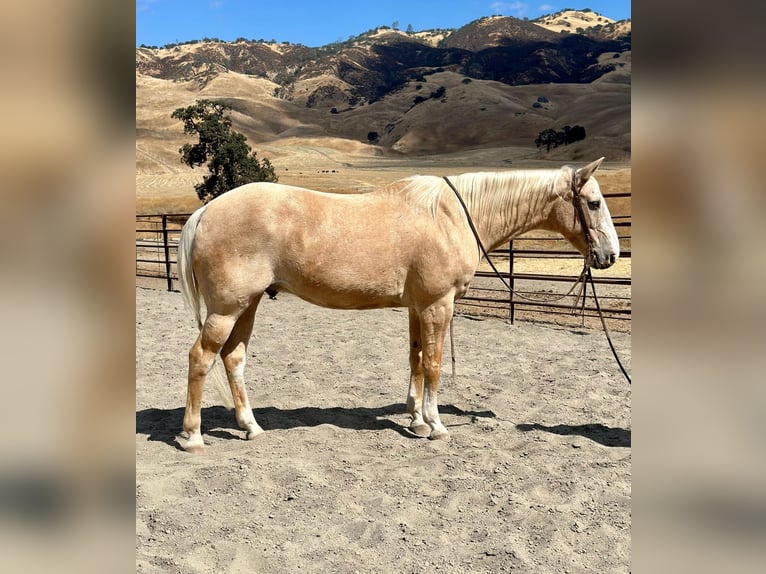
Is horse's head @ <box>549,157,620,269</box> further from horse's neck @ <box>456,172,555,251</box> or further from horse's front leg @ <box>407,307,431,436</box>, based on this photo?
horse's front leg @ <box>407,307,431,436</box>

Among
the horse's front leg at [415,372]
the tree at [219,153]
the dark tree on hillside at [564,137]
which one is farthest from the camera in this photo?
the dark tree on hillside at [564,137]

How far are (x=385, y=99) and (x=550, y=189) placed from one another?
111m

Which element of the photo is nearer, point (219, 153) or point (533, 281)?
point (533, 281)

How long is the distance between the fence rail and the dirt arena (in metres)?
1.06

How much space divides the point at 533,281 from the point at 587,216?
27.2 ft

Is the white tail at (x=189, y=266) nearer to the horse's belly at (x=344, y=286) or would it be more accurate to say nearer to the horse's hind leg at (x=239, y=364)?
the horse's hind leg at (x=239, y=364)

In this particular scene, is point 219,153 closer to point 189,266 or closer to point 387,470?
point 189,266

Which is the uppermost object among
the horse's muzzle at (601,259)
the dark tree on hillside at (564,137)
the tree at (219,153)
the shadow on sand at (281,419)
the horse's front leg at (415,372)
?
the dark tree on hillside at (564,137)

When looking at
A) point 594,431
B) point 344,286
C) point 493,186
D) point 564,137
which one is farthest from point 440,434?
point 564,137

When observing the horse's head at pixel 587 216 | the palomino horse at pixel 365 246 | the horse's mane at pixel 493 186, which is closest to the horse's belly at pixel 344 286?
the palomino horse at pixel 365 246

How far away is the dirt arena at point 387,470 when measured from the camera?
2.55 metres

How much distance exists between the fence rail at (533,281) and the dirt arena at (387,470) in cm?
106

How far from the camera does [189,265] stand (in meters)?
3.80
